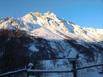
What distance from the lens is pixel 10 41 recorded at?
9481 cm

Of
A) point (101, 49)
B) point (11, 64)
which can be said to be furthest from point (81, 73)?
point (101, 49)

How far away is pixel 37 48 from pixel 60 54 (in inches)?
771

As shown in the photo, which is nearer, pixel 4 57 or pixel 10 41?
pixel 4 57

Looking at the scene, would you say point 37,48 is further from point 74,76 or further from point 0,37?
point 74,76

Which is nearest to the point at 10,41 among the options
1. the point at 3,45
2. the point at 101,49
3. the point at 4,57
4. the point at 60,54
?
the point at 3,45

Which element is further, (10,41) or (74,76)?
(10,41)

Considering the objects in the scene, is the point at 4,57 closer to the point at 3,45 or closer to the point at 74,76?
the point at 3,45

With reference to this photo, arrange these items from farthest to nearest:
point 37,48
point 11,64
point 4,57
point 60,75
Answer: point 37,48
point 4,57
point 11,64
point 60,75

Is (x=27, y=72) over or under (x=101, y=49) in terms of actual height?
under

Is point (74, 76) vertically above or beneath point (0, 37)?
beneath

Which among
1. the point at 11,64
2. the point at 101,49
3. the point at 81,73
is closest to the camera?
the point at 81,73

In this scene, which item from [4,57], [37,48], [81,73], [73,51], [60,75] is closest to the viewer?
[60,75]

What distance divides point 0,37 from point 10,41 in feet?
16.4

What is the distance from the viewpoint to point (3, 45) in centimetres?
9269
